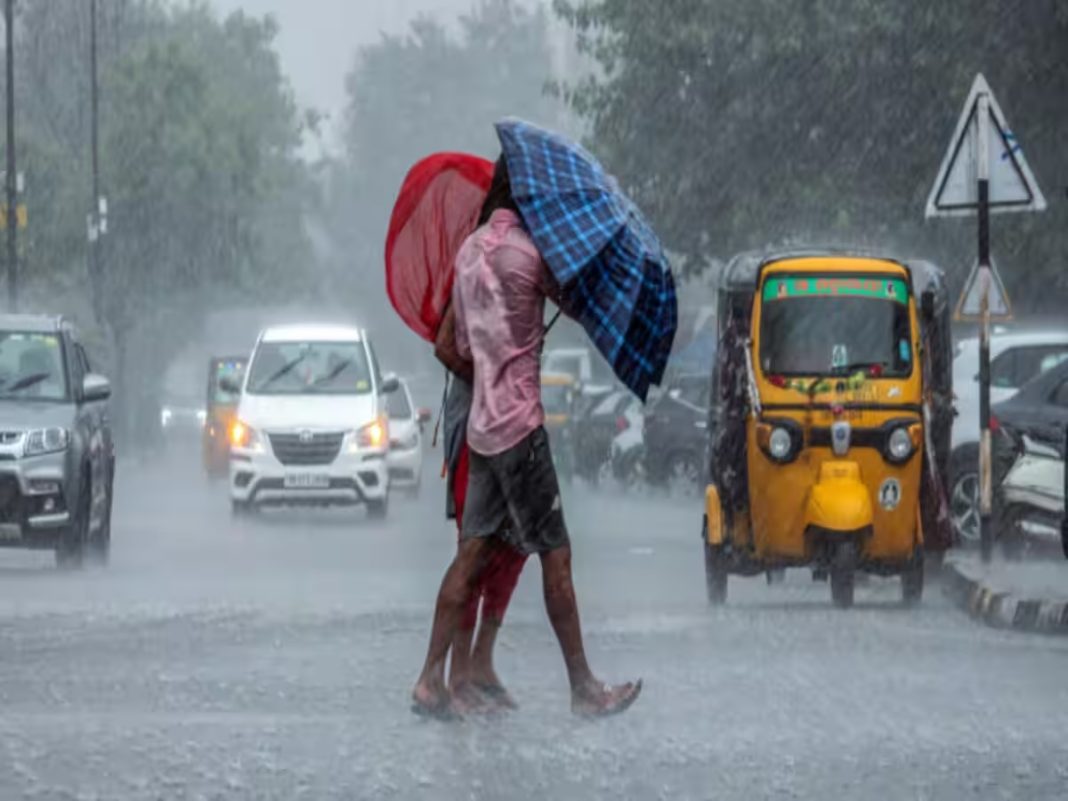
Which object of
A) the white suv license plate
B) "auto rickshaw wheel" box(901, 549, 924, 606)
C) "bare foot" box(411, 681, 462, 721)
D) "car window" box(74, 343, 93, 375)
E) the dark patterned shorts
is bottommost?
the white suv license plate

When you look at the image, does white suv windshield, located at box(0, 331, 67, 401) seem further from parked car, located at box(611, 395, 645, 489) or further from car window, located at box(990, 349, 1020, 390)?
parked car, located at box(611, 395, 645, 489)

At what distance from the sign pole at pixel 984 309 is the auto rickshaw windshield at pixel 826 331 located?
1.65m

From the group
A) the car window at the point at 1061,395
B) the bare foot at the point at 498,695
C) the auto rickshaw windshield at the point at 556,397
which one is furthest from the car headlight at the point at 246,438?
the bare foot at the point at 498,695

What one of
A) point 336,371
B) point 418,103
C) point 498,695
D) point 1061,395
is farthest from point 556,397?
point 418,103

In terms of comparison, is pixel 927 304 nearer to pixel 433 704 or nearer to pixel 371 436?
pixel 433 704

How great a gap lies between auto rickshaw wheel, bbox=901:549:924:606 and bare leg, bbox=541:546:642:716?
6997 mm

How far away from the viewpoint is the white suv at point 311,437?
30844 mm

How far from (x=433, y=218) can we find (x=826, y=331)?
652 cm

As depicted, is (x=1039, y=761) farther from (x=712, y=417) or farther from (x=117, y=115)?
(x=117, y=115)

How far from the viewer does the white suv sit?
1214 inches

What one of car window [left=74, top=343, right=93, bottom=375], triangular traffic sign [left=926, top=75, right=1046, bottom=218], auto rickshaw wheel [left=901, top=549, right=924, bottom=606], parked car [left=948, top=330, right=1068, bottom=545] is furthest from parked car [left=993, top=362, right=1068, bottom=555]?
car window [left=74, top=343, right=93, bottom=375]

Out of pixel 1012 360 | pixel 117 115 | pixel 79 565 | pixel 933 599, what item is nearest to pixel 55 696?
pixel 933 599

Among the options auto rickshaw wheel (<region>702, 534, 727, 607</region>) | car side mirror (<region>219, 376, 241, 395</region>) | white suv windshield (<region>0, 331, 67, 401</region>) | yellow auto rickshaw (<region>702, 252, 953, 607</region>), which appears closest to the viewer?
yellow auto rickshaw (<region>702, 252, 953, 607</region>)

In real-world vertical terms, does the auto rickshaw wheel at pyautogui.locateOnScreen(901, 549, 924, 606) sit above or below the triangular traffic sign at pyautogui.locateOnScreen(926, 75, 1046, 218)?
below
